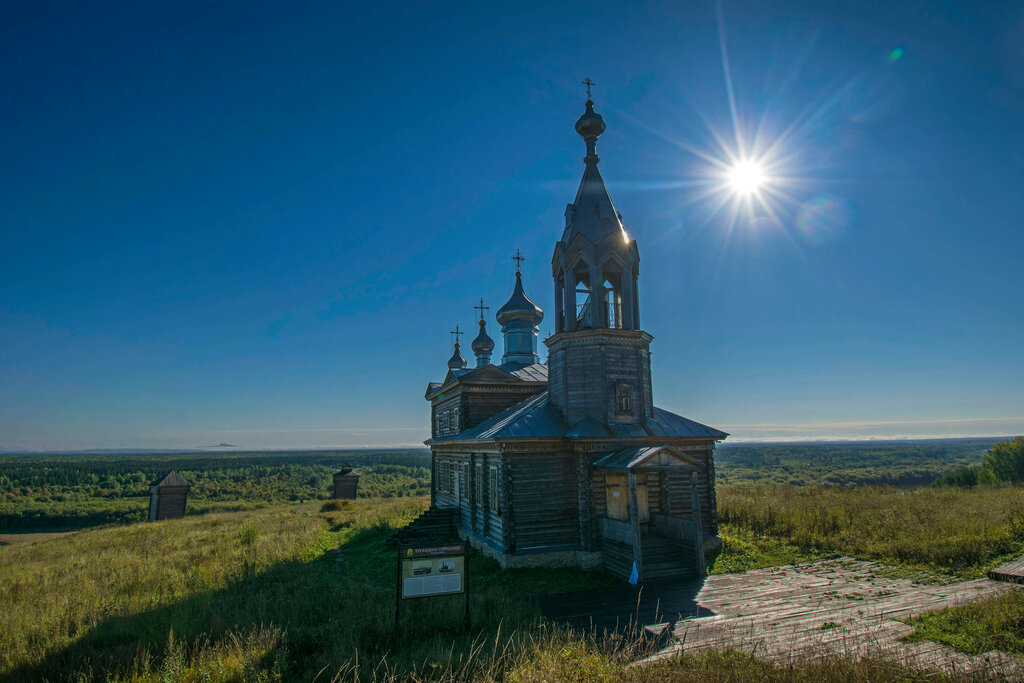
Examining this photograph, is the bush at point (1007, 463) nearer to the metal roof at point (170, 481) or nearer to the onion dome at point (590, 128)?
the onion dome at point (590, 128)

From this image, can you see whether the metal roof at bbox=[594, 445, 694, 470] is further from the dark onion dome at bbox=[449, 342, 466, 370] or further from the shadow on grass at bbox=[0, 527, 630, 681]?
the dark onion dome at bbox=[449, 342, 466, 370]

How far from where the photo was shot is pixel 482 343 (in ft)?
102

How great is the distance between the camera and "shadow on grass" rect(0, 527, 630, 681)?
296 inches

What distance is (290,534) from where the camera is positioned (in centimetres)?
2255

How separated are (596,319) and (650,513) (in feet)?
20.4

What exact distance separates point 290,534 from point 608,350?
16.5m

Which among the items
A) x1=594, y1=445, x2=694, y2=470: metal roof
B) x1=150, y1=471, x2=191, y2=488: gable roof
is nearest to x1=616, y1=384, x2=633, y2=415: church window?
x1=594, y1=445, x2=694, y2=470: metal roof

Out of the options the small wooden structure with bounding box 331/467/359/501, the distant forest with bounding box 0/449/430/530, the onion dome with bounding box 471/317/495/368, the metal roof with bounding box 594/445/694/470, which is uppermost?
the onion dome with bounding box 471/317/495/368

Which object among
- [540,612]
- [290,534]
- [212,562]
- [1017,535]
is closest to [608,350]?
[540,612]

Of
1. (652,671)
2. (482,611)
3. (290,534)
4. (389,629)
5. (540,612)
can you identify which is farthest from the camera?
(290,534)

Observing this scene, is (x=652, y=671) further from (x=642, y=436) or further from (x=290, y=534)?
(x=290, y=534)

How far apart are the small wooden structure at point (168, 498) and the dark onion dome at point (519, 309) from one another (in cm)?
2467

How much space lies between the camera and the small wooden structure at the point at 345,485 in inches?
1540

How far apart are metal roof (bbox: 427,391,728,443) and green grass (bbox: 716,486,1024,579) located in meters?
3.70
